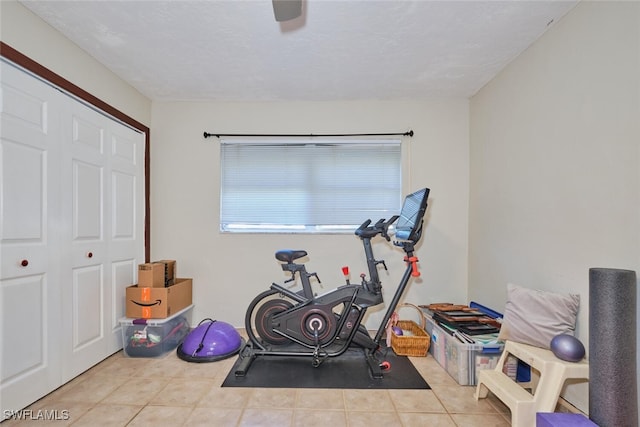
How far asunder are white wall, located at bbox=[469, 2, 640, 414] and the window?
104cm

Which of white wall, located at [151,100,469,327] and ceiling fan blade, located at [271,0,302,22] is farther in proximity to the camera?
white wall, located at [151,100,469,327]

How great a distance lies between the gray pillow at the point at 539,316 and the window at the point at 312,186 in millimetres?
1516

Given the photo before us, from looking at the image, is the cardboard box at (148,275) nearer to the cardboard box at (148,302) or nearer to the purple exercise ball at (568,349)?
the cardboard box at (148,302)

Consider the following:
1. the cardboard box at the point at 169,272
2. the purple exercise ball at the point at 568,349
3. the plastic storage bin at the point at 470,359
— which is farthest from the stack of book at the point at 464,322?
the cardboard box at the point at 169,272

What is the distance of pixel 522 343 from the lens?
6.28 feet

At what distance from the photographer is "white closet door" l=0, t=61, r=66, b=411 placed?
5.84 feet

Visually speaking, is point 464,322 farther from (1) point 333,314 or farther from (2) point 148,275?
(2) point 148,275

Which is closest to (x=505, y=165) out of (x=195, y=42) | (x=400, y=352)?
(x=400, y=352)

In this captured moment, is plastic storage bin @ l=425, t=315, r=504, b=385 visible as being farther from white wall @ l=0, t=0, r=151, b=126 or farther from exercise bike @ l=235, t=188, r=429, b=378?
white wall @ l=0, t=0, r=151, b=126

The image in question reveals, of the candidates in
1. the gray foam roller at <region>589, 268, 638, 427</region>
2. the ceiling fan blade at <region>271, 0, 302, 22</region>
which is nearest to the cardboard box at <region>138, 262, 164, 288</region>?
the ceiling fan blade at <region>271, 0, 302, 22</region>

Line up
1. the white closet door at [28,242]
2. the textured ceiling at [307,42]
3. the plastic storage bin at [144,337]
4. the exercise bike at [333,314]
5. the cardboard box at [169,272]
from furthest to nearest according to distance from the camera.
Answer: the cardboard box at [169,272] < the plastic storage bin at [144,337] < the exercise bike at [333,314] < the textured ceiling at [307,42] < the white closet door at [28,242]

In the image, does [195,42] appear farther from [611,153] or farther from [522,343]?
[522,343]

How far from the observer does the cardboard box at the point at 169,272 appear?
9.69 ft

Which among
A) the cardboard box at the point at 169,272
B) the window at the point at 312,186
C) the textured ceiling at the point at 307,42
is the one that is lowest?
the cardboard box at the point at 169,272
